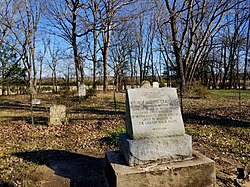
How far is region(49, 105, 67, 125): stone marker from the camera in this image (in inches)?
330

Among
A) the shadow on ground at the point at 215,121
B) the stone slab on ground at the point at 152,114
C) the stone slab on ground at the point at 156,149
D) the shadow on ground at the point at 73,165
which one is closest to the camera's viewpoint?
the stone slab on ground at the point at 156,149

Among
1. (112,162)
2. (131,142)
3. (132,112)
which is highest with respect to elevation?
(132,112)

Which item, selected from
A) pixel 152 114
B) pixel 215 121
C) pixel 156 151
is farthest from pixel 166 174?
pixel 215 121

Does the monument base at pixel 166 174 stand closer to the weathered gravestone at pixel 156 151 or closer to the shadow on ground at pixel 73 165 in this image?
the weathered gravestone at pixel 156 151

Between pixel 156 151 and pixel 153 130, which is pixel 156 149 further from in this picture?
pixel 153 130

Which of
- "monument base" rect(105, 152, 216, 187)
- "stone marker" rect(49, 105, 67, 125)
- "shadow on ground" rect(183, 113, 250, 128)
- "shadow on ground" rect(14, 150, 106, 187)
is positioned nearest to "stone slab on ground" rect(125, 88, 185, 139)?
"monument base" rect(105, 152, 216, 187)

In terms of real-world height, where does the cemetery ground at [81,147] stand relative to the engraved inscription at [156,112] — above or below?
below

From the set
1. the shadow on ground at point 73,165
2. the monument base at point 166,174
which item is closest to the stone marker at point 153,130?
the monument base at point 166,174

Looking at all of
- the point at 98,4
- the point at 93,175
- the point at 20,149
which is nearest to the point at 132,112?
the point at 93,175

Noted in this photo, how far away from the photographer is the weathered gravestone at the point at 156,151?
3.21 metres

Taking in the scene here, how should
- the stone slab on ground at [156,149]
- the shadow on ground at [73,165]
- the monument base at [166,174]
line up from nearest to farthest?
the monument base at [166,174], the stone slab on ground at [156,149], the shadow on ground at [73,165]

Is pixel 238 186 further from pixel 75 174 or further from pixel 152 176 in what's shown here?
pixel 75 174

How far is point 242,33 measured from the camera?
31828 mm

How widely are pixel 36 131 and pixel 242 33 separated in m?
32.6
